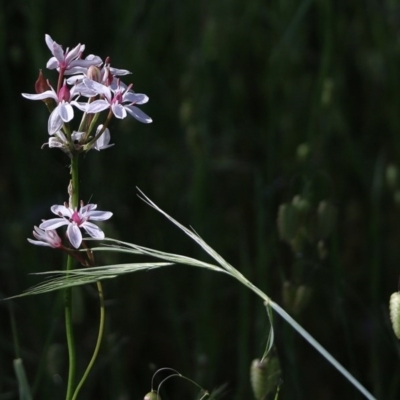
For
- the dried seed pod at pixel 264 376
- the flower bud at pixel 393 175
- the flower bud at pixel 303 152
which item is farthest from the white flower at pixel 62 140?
the flower bud at pixel 393 175

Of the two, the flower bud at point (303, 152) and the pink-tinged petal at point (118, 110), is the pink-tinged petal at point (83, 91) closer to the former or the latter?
the pink-tinged petal at point (118, 110)

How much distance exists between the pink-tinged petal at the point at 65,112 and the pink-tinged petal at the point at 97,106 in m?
0.02

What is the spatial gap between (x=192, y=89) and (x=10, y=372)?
83 cm

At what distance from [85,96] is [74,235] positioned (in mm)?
147

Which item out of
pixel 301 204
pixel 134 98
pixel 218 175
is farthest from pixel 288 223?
pixel 218 175

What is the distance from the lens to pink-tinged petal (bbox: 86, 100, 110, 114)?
87 centimetres

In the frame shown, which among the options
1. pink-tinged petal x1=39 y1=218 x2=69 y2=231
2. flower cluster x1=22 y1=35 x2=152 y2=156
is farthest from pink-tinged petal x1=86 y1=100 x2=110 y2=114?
pink-tinged petal x1=39 y1=218 x2=69 y2=231

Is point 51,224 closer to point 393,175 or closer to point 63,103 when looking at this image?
point 63,103

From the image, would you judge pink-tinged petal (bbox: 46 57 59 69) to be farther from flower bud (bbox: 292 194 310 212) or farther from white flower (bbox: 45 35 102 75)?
flower bud (bbox: 292 194 310 212)

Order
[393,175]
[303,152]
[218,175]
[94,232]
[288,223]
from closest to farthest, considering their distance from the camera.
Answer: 1. [94,232]
2. [288,223]
3. [303,152]
4. [393,175]
5. [218,175]

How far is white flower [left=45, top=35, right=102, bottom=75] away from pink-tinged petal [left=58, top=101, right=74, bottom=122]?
82 mm

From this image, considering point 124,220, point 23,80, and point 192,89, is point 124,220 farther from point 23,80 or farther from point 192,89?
point 23,80

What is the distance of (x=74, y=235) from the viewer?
848 mm

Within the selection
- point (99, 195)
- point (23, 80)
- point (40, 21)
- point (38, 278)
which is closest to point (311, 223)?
point (38, 278)
